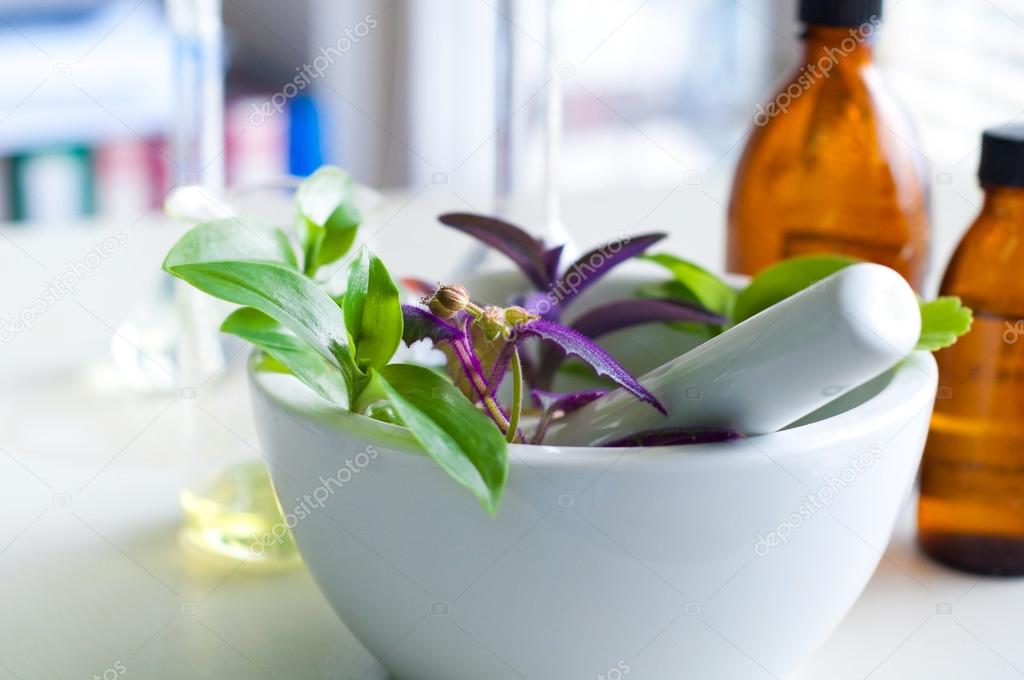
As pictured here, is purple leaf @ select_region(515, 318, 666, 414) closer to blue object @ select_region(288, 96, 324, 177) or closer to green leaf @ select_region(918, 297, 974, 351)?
green leaf @ select_region(918, 297, 974, 351)

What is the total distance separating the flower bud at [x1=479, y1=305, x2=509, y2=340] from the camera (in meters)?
0.41

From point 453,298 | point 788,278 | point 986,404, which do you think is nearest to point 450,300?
point 453,298

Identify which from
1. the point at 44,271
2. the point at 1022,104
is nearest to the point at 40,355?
the point at 44,271

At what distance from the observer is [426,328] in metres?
0.43

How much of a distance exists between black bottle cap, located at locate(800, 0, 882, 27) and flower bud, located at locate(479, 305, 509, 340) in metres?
0.33

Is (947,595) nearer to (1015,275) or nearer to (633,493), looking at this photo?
(1015,275)

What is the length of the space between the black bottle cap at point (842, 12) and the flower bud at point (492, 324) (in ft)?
1.10

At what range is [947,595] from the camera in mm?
579

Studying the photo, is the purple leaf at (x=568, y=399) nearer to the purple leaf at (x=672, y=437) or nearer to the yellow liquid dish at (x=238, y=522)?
the purple leaf at (x=672, y=437)

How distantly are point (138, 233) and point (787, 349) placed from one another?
722 mm

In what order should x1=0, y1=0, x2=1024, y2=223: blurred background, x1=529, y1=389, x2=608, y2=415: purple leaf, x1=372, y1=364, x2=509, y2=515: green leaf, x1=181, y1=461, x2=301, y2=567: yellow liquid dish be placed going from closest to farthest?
x1=372, y1=364, x2=509, y2=515: green leaf < x1=529, y1=389, x2=608, y2=415: purple leaf < x1=181, y1=461, x2=301, y2=567: yellow liquid dish < x1=0, y1=0, x2=1024, y2=223: blurred background

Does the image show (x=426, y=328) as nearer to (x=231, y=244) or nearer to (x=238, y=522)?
(x=231, y=244)

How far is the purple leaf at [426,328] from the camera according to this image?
0.43 m

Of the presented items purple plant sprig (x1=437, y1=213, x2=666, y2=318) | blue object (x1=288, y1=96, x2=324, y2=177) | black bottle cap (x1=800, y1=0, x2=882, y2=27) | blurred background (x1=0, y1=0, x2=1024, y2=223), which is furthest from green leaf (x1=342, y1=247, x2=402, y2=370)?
blue object (x1=288, y1=96, x2=324, y2=177)
